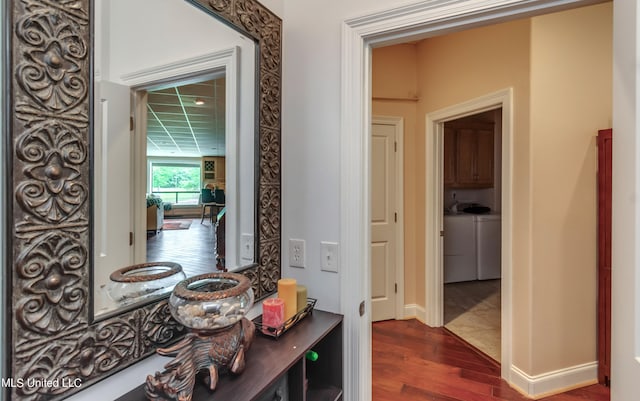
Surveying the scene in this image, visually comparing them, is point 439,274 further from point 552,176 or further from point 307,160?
point 307,160

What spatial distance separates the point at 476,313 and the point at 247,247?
3136 mm

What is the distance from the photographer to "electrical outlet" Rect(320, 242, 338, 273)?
139cm

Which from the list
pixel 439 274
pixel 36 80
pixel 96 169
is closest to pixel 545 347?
pixel 439 274

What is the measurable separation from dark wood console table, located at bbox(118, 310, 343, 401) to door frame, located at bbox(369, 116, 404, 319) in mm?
2096

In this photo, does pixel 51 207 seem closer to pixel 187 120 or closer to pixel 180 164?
pixel 180 164

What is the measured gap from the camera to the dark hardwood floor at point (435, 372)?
2123mm

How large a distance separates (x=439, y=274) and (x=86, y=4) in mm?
3242

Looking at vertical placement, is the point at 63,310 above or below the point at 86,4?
below

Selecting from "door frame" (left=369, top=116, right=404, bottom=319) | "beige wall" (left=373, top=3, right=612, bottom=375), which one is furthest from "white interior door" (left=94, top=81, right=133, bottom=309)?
"door frame" (left=369, top=116, right=404, bottom=319)

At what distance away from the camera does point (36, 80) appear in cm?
67

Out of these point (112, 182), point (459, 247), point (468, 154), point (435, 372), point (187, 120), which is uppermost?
point (468, 154)

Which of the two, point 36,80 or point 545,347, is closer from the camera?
point 36,80

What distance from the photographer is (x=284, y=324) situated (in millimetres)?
1182

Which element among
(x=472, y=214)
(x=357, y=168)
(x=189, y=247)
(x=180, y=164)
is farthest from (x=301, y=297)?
(x=472, y=214)
